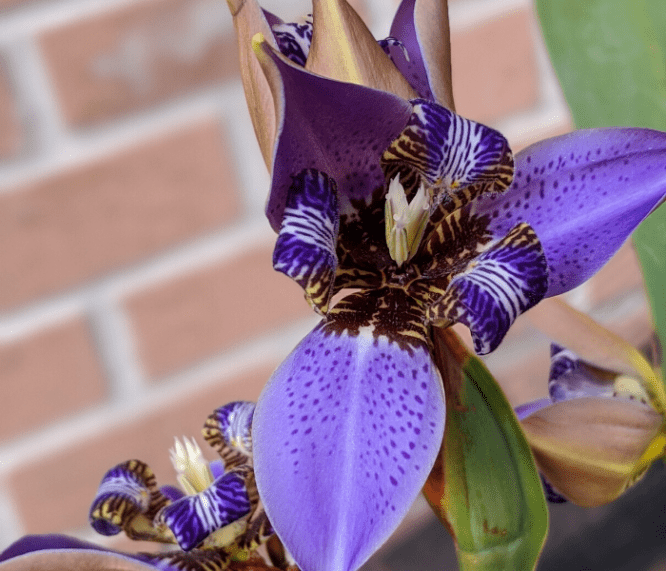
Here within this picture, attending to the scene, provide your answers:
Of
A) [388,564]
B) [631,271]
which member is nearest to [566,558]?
[388,564]

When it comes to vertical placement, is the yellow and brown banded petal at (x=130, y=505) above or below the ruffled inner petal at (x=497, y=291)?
below

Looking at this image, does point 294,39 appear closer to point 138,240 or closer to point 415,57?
point 415,57

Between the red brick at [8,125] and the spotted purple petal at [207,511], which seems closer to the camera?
the spotted purple petal at [207,511]

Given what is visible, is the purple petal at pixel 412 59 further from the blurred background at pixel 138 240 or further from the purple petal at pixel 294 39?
the blurred background at pixel 138 240

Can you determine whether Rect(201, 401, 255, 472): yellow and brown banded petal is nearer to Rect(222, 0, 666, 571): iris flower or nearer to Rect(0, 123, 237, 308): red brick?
Rect(222, 0, 666, 571): iris flower

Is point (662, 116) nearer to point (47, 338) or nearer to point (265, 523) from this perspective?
point (265, 523)

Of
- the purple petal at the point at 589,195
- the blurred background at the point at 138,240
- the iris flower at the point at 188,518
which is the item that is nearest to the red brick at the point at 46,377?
the blurred background at the point at 138,240
